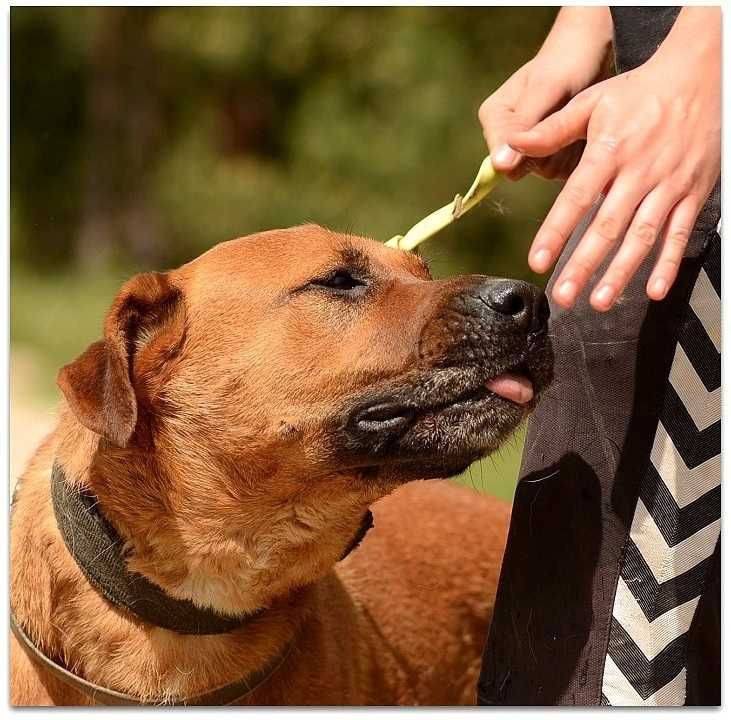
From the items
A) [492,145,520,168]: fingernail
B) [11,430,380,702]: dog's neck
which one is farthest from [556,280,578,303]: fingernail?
[11,430,380,702]: dog's neck

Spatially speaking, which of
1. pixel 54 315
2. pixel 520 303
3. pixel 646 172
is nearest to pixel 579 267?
pixel 646 172

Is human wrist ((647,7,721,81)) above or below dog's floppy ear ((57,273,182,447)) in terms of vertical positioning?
above

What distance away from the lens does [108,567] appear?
9.43ft

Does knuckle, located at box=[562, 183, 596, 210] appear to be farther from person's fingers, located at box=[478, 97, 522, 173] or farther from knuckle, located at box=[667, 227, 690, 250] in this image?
person's fingers, located at box=[478, 97, 522, 173]

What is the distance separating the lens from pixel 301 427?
2863 millimetres

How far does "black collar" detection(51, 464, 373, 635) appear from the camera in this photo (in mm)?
2871

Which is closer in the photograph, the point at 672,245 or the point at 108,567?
the point at 672,245

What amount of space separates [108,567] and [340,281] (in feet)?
3.47

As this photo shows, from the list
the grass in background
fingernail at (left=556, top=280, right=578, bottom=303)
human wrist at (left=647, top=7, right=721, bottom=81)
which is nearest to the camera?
fingernail at (left=556, top=280, right=578, bottom=303)

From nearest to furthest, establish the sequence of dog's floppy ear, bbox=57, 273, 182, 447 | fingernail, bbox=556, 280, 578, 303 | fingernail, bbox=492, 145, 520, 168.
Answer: fingernail, bbox=556, 280, 578, 303 < dog's floppy ear, bbox=57, 273, 182, 447 < fingernail, bbox=492, 145, 520, 168

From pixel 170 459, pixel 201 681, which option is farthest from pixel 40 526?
pixel 201 681

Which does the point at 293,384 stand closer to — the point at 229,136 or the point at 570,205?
the point at 570,205

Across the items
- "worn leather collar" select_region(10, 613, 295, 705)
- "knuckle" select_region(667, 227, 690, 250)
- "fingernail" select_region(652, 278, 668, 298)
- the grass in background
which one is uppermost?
"knuckle" select_region(667, 227, 690, 250)

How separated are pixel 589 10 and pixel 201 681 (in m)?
2.42
